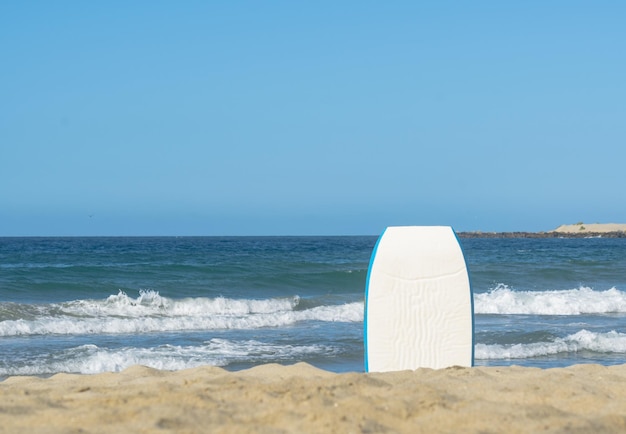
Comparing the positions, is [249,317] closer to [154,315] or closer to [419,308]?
[154,315]

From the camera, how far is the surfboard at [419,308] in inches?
243

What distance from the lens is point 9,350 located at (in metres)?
9.95

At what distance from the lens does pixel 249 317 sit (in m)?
13.1

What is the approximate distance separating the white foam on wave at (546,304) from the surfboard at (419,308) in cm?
908

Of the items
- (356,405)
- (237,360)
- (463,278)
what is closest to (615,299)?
(237,360)

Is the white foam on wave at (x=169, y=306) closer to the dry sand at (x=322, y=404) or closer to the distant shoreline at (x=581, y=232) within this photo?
the dry sand at (x=322, y=404)

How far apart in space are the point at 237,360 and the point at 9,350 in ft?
10.3

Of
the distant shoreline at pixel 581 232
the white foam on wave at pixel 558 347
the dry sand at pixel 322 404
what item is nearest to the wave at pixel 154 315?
the white foam on wave at pixel 558 347

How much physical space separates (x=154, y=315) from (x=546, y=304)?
8.06 m

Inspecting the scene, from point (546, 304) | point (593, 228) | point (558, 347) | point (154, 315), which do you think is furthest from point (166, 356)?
point (593, 228)

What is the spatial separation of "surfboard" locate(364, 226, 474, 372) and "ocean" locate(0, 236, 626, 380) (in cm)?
220

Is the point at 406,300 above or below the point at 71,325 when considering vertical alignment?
above

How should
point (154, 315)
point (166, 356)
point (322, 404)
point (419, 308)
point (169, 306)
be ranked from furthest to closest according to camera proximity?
point (169, 306)
point (154, 315)
point (166, 356)
point (419, 308)
point (322, 404)

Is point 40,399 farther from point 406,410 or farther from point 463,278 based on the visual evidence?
point 463,278
